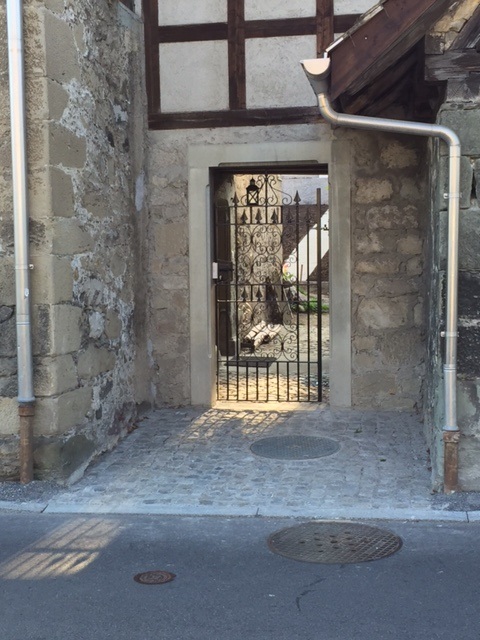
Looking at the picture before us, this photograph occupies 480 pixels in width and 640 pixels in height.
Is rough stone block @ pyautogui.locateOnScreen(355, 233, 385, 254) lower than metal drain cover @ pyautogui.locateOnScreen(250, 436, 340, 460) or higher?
higher

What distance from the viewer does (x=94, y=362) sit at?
603 cm

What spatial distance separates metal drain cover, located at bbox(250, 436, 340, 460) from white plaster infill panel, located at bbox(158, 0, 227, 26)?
4062 millimetres

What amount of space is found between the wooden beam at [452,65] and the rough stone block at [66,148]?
2.53 meters

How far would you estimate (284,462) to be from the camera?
593cm

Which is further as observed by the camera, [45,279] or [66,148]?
[66,148]

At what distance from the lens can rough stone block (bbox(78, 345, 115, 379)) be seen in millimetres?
5781

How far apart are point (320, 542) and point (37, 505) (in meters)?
1.90

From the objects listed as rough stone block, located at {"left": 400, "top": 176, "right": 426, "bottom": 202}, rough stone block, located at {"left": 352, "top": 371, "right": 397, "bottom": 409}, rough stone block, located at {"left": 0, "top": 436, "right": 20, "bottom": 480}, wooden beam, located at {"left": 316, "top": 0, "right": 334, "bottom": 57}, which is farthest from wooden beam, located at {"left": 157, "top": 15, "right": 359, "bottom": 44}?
rough stone block, located at {"left": 0, "top": 436, "right": 20, "bottom": 480}

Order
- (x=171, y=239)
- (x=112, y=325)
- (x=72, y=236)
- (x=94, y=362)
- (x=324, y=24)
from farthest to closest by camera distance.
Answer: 1. (x=171, y=239)
2. (x=324, y=24)
3. (x=112, y=325)
4. (x=94, y=362)
5. (x=72, y=236)

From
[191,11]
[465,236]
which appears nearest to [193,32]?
[191,11]

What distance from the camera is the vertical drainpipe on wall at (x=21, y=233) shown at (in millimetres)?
5137

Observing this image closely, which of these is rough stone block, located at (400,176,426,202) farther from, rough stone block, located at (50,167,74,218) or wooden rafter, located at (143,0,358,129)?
rough stone block, located at (50,167,74,218)

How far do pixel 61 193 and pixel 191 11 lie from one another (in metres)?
3.07

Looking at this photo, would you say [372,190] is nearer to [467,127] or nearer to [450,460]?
[467,127]
